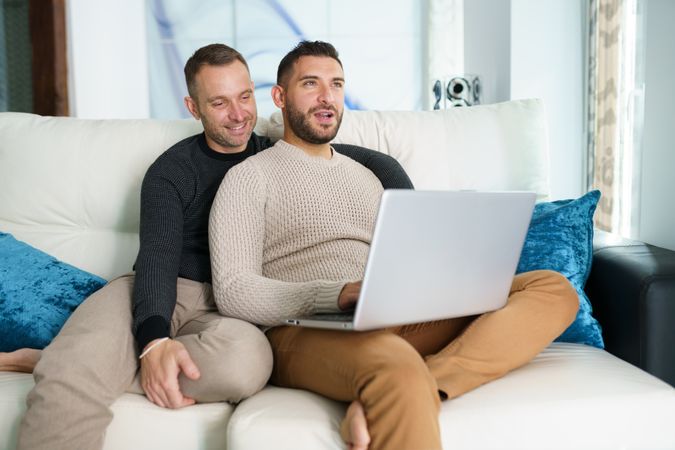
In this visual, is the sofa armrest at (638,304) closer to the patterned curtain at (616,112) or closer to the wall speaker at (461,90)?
the patterned curtain at (616,112)

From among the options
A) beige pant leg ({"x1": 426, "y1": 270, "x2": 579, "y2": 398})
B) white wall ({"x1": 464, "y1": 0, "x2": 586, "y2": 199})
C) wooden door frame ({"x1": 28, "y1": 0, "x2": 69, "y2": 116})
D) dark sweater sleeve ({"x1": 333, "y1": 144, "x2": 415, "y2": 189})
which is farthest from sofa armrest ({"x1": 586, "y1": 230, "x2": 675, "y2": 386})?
wooden door frame ({"x1": 28, "y1": 0, "x2": 69, "y2": 116})

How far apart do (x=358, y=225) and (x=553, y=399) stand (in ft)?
2.13

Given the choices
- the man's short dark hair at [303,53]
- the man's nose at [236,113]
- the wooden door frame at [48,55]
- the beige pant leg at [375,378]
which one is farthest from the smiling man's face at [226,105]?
the wooden door frame at [48,55]

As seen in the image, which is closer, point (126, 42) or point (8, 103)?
point (8, 103)

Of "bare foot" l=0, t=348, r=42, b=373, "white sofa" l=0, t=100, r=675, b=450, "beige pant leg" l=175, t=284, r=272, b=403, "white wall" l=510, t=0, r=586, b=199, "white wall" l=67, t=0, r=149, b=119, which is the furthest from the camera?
"white wall" l=67, t=0, r=149, b=119

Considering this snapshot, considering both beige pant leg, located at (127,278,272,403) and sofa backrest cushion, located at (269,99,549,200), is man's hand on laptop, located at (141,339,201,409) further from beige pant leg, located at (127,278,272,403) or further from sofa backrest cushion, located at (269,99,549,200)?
sofa backrest cushion, located at (269,99,549,200)

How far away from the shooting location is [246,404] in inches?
55.6

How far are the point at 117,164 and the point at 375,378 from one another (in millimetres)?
1213

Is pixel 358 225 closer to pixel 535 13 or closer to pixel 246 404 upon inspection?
pixel 246 404

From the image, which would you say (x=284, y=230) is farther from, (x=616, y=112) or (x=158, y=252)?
(x=616, y=112)

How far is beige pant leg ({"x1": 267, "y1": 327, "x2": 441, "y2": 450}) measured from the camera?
1.21 metres

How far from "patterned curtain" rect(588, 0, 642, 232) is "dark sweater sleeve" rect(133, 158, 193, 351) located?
2205 mm

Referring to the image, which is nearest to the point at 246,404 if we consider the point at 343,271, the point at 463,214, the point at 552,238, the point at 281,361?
the point at 281,361

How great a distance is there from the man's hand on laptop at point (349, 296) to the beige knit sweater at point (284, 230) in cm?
12
